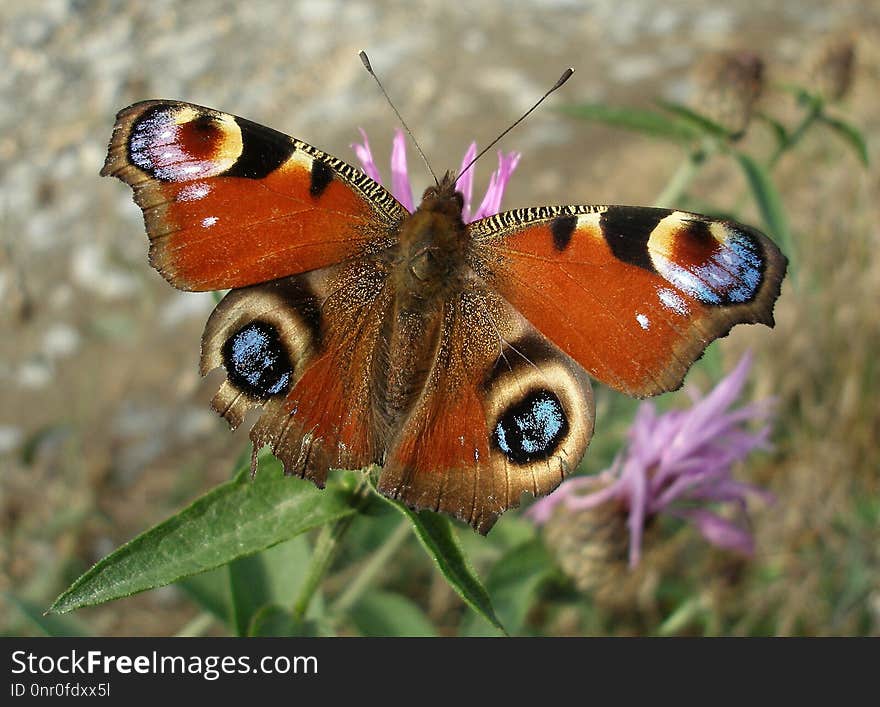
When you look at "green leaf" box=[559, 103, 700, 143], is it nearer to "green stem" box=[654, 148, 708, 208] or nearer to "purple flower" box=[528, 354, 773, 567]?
"green stem" box=[654, 148, 708, 208]

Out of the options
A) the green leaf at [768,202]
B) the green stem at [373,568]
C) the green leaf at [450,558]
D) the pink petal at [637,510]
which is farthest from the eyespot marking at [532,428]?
the green leaf at [768,202]

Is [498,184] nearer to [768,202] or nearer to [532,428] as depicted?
[532,428]

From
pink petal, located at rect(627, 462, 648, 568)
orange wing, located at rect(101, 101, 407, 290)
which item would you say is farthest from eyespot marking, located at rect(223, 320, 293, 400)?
pink petal, located at rect(627, 462, 648, 568)

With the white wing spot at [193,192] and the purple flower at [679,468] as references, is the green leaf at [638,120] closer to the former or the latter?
the purple flower at [679,468]

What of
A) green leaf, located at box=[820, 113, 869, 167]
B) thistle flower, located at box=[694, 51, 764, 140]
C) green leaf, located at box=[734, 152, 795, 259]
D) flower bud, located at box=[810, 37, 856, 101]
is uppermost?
flower bud, located at box=[810, 37, 856, 101]

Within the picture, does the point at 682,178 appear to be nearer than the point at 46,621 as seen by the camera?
No

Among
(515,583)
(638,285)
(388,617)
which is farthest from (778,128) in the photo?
(388,617)
